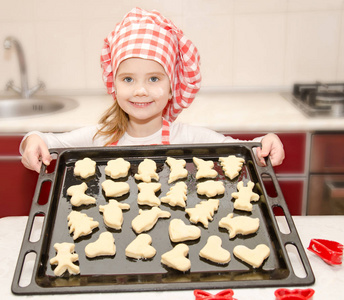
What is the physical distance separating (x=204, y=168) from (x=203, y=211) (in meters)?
0.19

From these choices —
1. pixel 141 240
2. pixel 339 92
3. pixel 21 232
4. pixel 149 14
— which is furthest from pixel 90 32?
pixel 141 240

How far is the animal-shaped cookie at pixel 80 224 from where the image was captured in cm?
79

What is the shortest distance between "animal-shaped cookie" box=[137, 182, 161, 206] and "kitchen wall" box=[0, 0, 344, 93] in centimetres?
143

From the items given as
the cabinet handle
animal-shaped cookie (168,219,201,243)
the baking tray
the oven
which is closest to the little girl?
the baking tray

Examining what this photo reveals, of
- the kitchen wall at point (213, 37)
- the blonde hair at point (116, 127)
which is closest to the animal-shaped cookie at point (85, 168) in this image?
the blonde hair at point (116, 127)

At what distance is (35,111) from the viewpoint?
2.23 metres

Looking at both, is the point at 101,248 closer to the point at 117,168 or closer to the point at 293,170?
the point at 117,168

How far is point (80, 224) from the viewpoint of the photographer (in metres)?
0.81

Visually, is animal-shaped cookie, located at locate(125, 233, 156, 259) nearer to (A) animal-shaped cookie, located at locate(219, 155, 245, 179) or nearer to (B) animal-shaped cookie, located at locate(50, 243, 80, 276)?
(B) animal-shaped cookie, located at locate(50, 243, 80, 276)

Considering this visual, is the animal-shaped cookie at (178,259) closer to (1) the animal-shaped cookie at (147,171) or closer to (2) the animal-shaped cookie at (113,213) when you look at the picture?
(2) the animal-shaped cookie at (113,213)

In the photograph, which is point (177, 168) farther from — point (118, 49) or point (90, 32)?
point (90, 32)

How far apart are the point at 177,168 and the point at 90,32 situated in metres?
1.45

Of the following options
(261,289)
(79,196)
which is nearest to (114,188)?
(79,196)

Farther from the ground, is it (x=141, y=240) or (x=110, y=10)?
(x=110, y=10)
